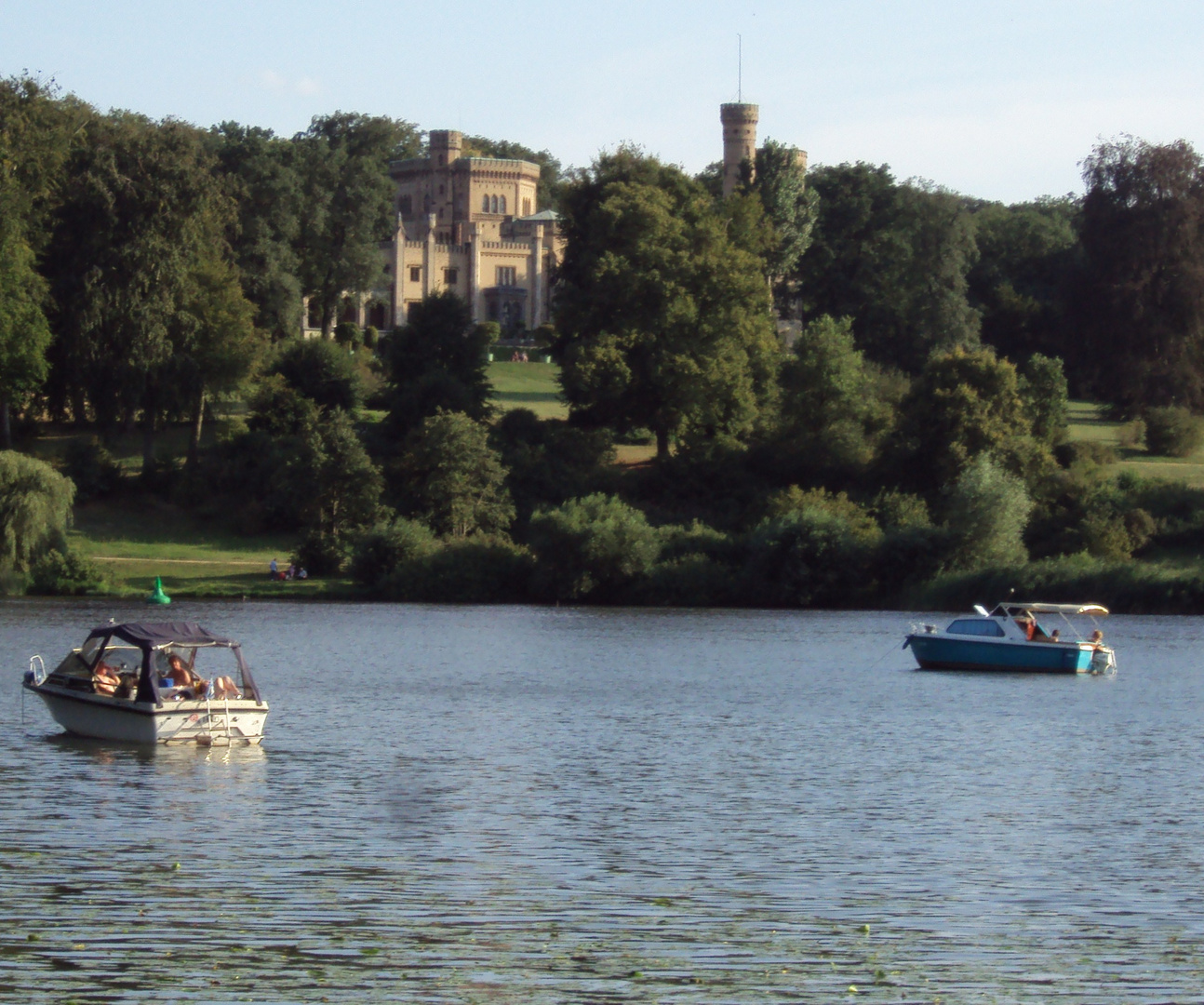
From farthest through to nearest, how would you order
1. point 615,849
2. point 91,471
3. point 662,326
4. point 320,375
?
point 320,375
point 662,326
point 91,471
point 615,849

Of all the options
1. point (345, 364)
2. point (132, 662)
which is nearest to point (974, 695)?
point (132, 662)

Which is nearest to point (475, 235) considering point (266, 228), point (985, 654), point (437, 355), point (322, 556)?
point (266, 228)

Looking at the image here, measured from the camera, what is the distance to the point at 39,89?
282ft

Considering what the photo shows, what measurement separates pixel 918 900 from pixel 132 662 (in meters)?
20.0

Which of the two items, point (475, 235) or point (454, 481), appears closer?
point (454, 481)

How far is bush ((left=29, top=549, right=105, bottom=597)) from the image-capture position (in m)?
69.2

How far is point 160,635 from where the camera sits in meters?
31.8

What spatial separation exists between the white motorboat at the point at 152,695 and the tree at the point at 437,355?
56.8 m

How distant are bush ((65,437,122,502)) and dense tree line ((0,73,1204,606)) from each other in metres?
0.19

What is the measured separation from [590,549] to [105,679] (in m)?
41.4

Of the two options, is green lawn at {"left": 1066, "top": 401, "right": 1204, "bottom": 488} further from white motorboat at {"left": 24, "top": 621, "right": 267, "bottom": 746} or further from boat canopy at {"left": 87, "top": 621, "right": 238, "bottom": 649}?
white motorboat at {"left": 24, "top": 621, "right": 267, "bottom": 746}

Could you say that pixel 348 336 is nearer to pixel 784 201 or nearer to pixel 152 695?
pixel 784 201

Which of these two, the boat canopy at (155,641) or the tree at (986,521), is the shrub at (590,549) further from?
the boat canopy at (155,641)

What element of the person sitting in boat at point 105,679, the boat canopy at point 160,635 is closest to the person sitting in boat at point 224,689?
the boat canopy at point 160,635
